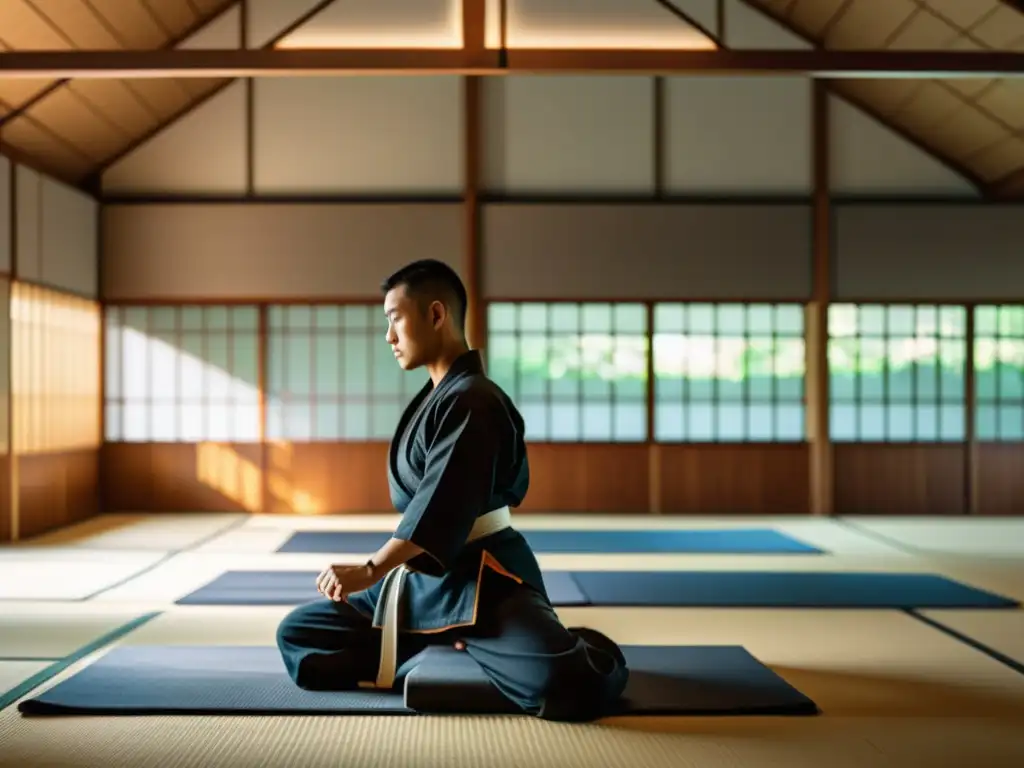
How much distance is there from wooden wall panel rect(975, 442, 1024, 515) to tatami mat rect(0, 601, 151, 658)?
640 cm

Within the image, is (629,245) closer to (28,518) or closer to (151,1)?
(151,1)

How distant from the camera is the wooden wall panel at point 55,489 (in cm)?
634

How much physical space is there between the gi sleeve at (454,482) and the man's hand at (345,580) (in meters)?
0.11

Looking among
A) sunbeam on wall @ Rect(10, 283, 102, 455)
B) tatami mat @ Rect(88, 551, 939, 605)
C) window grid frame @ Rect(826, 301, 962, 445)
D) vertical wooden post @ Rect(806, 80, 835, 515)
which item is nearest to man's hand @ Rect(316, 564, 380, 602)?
tatami mat @ Rect(88, 551, 939, 605)

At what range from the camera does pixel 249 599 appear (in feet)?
13.6

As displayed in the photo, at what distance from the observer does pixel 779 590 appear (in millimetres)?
4453

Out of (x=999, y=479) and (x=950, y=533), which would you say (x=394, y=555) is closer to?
(x=950, y=533)

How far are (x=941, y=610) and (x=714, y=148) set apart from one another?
15.3ft

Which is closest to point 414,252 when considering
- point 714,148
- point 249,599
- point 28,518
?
point 714,148

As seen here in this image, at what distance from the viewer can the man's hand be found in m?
2.35

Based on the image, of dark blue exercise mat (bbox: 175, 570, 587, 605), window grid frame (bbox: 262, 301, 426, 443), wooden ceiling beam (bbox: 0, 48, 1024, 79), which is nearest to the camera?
dark blue exercise mat (bbox: 175, 570, 587, 605)

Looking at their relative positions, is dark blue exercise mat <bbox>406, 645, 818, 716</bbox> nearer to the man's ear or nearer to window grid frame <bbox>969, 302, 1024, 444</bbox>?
the man's ear

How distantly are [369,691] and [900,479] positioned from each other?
20.1ft

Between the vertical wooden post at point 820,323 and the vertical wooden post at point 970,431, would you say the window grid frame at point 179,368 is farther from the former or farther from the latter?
the vertical wooden post at point 970,431
